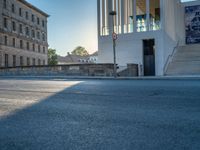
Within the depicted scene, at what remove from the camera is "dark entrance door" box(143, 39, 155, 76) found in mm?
28078

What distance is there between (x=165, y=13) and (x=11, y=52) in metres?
36.5

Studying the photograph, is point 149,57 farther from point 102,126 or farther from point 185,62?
point 102,126

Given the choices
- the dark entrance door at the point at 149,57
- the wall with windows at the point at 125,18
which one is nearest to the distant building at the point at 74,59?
the wall with windows at the point at 125,18

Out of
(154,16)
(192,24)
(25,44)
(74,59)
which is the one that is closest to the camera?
(154,16)

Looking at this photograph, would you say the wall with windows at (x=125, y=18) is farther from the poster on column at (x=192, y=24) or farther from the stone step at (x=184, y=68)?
the poster on column at (x=192, y=24)

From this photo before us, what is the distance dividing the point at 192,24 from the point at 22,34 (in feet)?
120

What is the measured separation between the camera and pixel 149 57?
1113 inches

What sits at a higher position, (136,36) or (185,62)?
(136,36)

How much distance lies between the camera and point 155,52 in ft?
89.1

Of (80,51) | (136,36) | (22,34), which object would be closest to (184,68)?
(136,36)

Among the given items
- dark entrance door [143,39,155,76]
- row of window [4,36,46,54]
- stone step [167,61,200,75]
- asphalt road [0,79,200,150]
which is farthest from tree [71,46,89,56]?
asphalt road [0,79,200,150]

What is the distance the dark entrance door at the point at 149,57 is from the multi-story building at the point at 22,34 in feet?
107

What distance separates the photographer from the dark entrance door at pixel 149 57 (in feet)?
92.1

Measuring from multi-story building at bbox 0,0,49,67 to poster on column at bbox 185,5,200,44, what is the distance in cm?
3453
